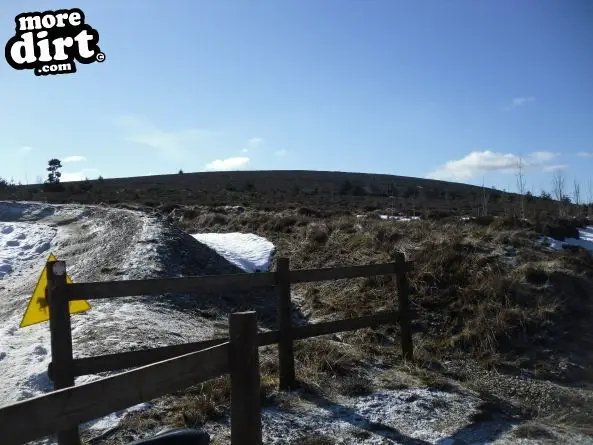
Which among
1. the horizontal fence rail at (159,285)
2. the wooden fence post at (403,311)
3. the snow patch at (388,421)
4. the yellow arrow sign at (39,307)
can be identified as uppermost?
the horizontal fence rail at (159,285)

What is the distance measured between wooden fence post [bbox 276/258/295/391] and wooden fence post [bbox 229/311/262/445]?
3.37 meters

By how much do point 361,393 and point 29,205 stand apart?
26.7 meters

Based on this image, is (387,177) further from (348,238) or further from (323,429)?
(323,429)

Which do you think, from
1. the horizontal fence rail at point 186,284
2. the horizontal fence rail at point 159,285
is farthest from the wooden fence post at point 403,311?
Answer: the horizontal fence rail at point 159,285

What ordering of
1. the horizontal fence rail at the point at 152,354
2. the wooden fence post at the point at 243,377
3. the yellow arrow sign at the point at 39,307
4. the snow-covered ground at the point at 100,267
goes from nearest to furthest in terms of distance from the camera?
1. the wooden fence post at the point at 243,377
2. the horizontal fence rail at the point at 152,354
3. the yellow arrow sign at the point at 39,307
4. the snow-covered ground at the point at 100,267

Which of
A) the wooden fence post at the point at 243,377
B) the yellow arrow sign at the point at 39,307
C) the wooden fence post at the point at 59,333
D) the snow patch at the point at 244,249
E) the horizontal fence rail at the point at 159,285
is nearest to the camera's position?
the wooden fence post at the point at 243,377

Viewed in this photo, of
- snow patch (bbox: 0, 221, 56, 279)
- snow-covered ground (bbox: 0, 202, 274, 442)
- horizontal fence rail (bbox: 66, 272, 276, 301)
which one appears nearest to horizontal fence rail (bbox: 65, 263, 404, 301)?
horizontal fence rail (bbox: 66, 272, 276, 301)

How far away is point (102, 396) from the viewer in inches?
96.2

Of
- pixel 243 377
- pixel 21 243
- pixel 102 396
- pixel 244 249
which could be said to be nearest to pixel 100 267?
pixel 244 249

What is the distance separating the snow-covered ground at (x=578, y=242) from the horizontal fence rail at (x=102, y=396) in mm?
11167

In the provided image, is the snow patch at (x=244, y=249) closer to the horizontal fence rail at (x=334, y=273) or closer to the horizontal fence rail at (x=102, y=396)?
the horizontal fence rail at (x=334, y=273)

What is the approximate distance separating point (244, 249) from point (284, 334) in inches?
433

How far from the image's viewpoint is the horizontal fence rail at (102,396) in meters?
2.11

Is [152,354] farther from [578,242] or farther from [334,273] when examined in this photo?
[578,242]
